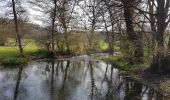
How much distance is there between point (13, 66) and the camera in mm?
31547

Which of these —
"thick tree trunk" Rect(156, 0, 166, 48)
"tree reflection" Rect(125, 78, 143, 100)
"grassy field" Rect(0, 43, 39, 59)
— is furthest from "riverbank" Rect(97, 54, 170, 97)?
"grassy field" Rect(0, 43, 39, 59)

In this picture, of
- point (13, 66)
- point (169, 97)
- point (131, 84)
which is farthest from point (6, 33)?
point (169, 97)

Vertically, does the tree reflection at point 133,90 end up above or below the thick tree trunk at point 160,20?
below

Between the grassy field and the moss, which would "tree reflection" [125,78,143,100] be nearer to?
the moss

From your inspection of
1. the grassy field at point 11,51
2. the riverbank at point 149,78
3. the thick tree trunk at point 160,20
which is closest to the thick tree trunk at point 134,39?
the riverbank at point 149,78

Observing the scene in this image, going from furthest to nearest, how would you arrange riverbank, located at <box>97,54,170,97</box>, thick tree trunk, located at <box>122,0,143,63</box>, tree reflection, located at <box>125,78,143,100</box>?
thick tree trunk, located at <box>122,0,143,63</box> → riverbank, located at <box>97,54,170,97</box> → tree reflection, located at <box>125,78,143,100</box>

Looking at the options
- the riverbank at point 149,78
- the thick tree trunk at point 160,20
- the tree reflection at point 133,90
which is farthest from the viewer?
the thick tree trunk at point 160,20

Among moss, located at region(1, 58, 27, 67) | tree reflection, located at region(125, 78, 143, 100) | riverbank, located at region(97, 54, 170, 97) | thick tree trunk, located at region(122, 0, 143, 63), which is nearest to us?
tree reflection, located at region(125, 78, 143, 100)

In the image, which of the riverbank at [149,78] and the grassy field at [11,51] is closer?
the riverbank at [149,78]

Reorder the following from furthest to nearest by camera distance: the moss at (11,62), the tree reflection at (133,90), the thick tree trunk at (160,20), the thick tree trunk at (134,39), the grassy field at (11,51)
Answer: the grassy field at (11,51) < the moss at (11,62) < the thick tree trunk at (134,39) < the thick tree trunk at (160,20) < the tree reflection at (133,90)

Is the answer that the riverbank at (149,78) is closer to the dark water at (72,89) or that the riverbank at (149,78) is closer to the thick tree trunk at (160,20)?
the dark water at (72,89)

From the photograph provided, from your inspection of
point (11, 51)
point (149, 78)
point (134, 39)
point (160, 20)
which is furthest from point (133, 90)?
point (11, 51)

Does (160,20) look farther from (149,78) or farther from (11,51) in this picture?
(11,51)

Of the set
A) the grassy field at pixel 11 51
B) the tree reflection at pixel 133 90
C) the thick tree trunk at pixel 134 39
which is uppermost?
the thick tree trunk at pixel 134 39
